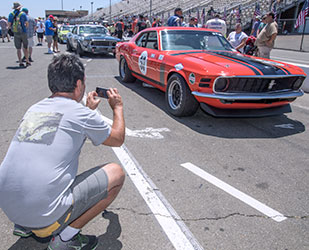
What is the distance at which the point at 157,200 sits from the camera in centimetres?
264

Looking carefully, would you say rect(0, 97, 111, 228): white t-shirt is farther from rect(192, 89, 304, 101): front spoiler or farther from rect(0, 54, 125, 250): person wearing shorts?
rect(192, 89, 304, 101): front spoiler

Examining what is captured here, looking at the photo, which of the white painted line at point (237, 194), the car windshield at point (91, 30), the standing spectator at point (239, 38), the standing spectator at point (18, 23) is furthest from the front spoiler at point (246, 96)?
the car windshield at point (91, 30)

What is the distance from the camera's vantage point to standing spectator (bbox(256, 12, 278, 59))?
7504 mm

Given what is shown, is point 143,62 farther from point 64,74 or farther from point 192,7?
point 192,7

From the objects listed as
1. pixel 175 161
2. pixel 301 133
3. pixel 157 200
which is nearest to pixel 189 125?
pixel 175 161

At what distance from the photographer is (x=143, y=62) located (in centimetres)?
608

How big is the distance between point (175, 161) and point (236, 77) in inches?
63.6

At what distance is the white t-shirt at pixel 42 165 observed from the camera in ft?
5.34

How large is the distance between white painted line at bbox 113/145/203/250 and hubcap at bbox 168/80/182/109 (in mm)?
1856

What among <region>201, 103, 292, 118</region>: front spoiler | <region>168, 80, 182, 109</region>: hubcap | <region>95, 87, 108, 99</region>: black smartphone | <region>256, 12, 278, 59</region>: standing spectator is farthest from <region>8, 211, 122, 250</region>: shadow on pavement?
<region>256, 12, 278, 59</region>: standing spectator

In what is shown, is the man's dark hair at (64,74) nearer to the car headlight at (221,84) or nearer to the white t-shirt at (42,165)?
the white t-shirt at (42,165)

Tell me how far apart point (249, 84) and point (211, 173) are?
5.84 feet

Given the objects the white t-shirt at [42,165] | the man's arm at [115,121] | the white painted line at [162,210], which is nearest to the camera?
the white t-shirt at [42,165]

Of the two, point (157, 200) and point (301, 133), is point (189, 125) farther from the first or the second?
point (157, 200)
